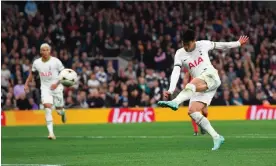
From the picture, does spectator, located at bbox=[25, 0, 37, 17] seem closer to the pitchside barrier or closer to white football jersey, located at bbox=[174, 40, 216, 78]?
the pitchside barrier

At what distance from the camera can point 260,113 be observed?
103 ft

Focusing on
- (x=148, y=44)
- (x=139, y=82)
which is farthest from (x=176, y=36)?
(x=139, y=82)

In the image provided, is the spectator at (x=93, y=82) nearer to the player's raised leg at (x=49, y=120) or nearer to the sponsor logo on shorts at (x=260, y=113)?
the sponsor logo on shorts at (x=260, y=113)

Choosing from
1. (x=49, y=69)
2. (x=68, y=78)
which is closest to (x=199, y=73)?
(x=68, y=78)

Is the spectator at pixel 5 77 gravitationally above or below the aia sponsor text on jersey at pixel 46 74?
below

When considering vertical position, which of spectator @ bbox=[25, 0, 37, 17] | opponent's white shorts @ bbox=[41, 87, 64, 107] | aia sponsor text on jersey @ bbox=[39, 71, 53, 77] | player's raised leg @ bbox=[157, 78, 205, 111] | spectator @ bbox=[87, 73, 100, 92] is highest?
spectator @ bbox=[25, 0, 37, 17]

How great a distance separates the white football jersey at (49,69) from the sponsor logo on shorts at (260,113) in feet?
38.9

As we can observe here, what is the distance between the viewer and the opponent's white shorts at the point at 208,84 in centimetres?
1595

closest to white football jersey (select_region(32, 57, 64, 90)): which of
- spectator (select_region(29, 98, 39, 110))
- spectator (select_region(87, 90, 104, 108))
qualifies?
spectator (select_region(29, 98, 39, 110))

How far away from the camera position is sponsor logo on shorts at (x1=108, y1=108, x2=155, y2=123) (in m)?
31.1

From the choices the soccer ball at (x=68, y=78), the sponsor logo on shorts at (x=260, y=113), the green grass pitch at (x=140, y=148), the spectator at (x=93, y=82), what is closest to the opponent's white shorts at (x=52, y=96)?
the green grass pitch at (x=140, y=148)

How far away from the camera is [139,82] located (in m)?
32.2

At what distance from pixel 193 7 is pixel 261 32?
3.35m

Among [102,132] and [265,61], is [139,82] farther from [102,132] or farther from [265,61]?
[102,132]
